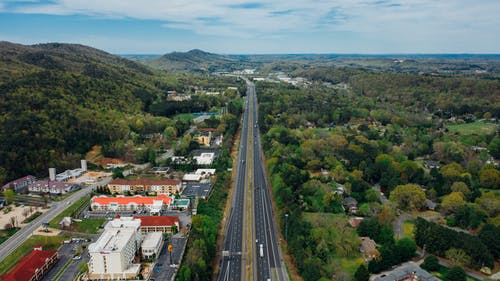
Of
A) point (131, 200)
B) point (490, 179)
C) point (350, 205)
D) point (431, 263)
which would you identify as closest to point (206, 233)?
point (131, 200)

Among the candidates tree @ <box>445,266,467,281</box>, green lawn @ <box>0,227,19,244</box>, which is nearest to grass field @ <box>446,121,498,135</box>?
tree @ <box>445,266,467,281</box>

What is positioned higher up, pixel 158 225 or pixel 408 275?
pixel 158 225

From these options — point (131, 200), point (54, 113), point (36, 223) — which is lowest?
point (36, 223)

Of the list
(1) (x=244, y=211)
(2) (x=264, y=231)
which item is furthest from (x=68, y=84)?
(2) (x=264, y=231)

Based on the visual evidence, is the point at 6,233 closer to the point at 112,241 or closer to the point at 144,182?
the point at 112,241

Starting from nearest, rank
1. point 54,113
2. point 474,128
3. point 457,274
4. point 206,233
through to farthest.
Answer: point 457,274
point 206,233
point 54,113
point 474,128

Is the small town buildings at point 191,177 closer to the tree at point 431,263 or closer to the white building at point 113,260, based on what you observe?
the white building at point 113,260

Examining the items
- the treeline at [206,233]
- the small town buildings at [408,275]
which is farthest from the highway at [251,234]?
the small town buildings at [408,275]
